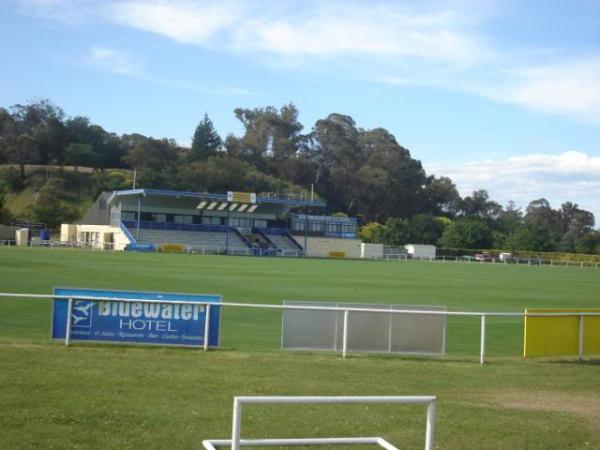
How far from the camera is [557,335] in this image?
601 inches

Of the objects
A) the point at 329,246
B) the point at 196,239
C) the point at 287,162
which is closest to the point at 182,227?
the point at 196,239

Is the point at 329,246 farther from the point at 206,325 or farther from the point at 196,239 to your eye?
the point at 206,325

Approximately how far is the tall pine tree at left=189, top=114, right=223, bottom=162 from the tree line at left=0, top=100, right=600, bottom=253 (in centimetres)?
19

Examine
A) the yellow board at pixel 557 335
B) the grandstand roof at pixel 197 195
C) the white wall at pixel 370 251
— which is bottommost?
the yellow board at pixel 557 335

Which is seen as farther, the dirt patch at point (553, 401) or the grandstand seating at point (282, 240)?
the grandstand seating at point (282, 240)

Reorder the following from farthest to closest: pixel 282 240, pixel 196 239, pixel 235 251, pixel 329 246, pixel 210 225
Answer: pixel 329 246 < pixel 282 240 < pixel 210 225 < pixel 196 239 < pixel 235 251

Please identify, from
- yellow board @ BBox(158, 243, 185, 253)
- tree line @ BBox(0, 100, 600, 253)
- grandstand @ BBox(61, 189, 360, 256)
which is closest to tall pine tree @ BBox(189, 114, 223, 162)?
tree line @ BBox(0, 100, 600, 253)

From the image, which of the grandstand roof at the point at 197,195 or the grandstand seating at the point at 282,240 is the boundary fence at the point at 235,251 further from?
the grandstand roof at the point at 197,195

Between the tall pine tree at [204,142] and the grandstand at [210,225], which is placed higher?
the tall pine tree at [204,142]

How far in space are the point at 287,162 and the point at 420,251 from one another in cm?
4684

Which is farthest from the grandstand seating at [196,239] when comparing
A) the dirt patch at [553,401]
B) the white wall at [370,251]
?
the dirt patch at [553,401]

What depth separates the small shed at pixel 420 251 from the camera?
103812 millimetres

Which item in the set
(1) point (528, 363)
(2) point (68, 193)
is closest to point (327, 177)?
(2) point (68, 193)

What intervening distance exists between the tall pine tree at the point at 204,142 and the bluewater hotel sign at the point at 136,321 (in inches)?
5040
